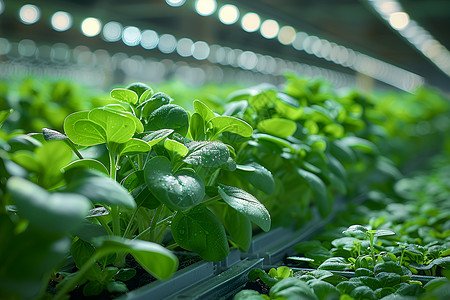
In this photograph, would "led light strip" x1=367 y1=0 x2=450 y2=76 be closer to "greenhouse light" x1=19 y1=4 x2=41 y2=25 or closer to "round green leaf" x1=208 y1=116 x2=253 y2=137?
"greenhouse light" x1=19 y1=4 x2=41 y2=25

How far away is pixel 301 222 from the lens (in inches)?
55.7

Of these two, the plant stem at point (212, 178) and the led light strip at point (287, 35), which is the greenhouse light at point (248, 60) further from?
the plant stem at point (212, 178)

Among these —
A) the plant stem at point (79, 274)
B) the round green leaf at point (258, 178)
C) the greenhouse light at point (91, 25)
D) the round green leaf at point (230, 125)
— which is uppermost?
the greenhouse light at point (91, 25)

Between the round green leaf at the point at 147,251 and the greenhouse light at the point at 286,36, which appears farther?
the greenhouse light at the point at 286,36

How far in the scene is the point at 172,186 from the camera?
71 centimetres

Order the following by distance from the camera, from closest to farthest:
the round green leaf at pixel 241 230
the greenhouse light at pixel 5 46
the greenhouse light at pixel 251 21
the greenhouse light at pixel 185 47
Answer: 1. the round green leaf at pixel 241 230
2. the greenhouse light at pixel 251 21
3. the greenhouse light at pixel 5 46
4. the greenhouse light at pixel 185 47

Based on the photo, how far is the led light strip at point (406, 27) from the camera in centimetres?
368

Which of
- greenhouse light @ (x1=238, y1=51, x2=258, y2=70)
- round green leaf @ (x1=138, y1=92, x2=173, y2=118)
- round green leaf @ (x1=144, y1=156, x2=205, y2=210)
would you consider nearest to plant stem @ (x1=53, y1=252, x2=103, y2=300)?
round green leaf @ (x1=144, y1=156, x2=205, y2=210)

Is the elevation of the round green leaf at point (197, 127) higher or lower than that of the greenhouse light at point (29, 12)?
lower

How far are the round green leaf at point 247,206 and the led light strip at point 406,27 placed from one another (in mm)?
3055

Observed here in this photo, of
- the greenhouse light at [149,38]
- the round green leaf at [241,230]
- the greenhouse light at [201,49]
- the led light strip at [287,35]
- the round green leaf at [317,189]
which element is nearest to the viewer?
the round green leaf at [241,230]

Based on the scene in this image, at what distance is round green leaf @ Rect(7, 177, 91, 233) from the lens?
1.53ft

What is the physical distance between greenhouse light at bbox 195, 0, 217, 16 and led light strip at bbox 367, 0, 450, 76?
1.31m

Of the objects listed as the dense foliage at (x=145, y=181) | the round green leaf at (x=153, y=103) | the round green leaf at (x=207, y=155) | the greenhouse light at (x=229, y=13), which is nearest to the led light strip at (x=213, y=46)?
the greenhouse light at (x=229, y=13)
